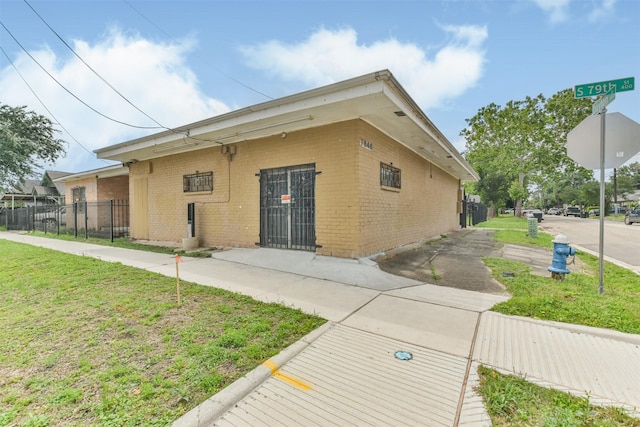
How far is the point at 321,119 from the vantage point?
609 centimetres

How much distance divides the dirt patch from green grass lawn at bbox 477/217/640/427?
0.32 meters

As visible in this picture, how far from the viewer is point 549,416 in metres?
1.79

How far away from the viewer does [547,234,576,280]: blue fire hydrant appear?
15.5ft

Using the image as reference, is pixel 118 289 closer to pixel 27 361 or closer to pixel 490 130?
pixel 27 361

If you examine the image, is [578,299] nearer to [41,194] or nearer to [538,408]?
[538,408]

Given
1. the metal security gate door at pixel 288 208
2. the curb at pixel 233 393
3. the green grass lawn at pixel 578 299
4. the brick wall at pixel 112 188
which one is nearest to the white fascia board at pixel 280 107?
the metal security gate door at pixel 288 208

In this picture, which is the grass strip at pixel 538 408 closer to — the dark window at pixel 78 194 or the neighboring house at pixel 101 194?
the neighboring house at pixel 101 194

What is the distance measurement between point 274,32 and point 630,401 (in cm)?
1050

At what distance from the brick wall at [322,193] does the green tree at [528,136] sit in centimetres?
2308

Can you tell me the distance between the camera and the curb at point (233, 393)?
1.78m

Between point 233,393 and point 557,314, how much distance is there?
12.5ft

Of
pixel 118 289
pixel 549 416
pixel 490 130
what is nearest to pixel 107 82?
pixel 118 289

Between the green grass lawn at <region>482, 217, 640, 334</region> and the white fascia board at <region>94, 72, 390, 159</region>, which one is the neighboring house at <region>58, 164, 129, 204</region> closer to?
the white fascia board at <region>94, 72, 390, 159</region>

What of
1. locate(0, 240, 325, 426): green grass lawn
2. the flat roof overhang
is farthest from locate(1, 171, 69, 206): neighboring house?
locate(0, 240, 325, 426): green grass lawn
